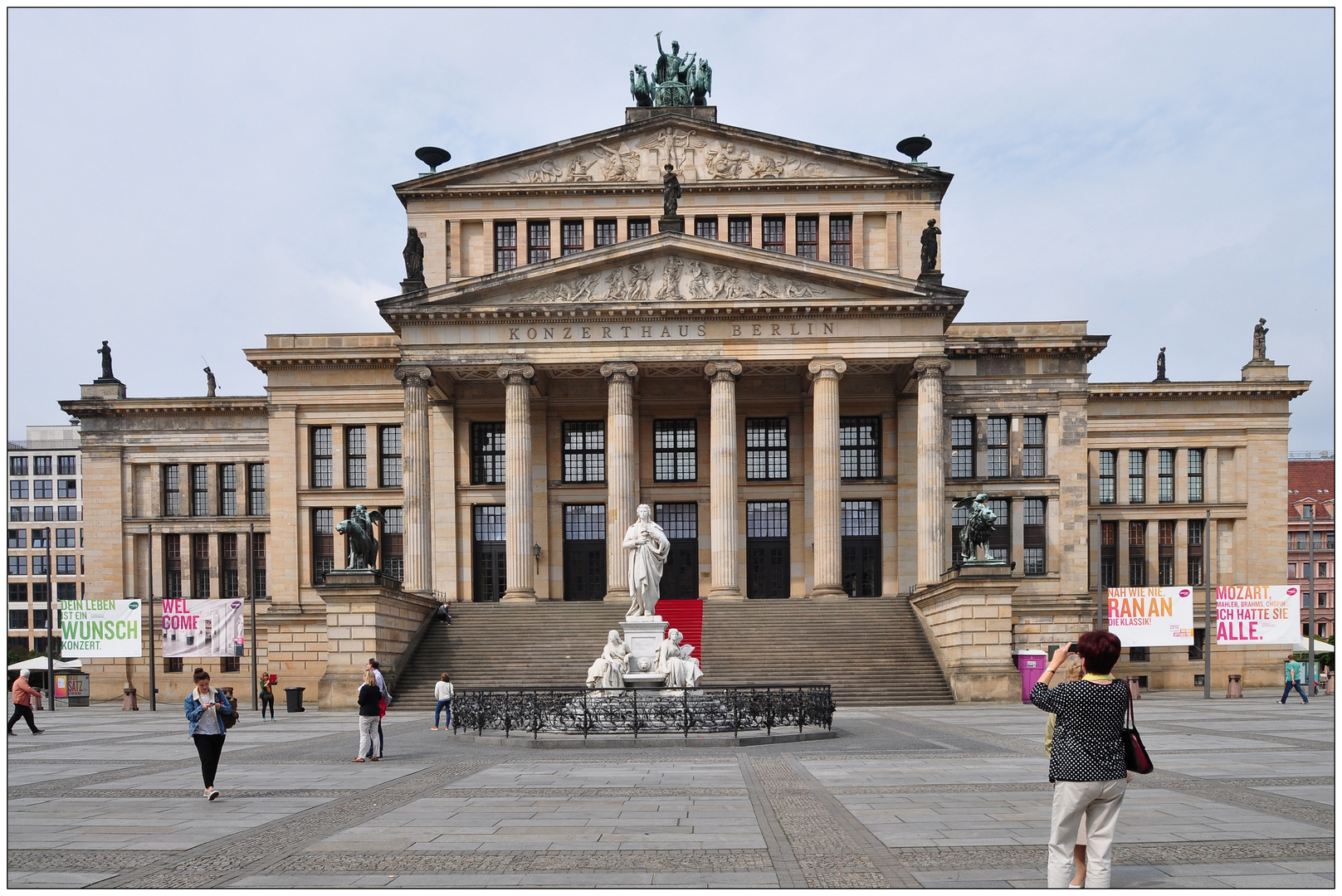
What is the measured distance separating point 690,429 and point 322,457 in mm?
18752

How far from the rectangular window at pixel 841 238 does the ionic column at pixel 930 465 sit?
9857 mm

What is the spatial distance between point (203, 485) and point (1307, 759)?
5756 cm

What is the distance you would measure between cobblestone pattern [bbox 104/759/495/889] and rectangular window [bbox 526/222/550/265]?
139 ft

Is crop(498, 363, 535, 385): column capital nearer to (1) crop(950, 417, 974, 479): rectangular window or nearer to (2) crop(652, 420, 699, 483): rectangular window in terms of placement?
(2) crop(652, 420, 699, 483): rectangular window

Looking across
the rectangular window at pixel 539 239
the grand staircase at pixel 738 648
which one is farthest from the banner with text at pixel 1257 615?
the rectangular window at pixel 539 239

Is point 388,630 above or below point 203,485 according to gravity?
below

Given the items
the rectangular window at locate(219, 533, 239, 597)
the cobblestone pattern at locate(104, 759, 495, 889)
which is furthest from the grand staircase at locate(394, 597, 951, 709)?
the cobblestone pattern at locate(104, 759, 495, 889)

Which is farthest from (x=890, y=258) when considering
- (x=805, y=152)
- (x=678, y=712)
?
(x=678, y=712)

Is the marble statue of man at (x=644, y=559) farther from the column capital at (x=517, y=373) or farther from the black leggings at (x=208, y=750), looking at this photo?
the column capital at (x=517, y=373)

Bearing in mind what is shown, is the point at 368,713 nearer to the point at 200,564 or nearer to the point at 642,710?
the point at 642,710

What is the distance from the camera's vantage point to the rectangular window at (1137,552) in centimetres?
6297

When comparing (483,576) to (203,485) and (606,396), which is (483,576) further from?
(203,485)

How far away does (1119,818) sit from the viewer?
13969mm

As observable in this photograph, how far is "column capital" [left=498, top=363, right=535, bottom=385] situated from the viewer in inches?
2007
